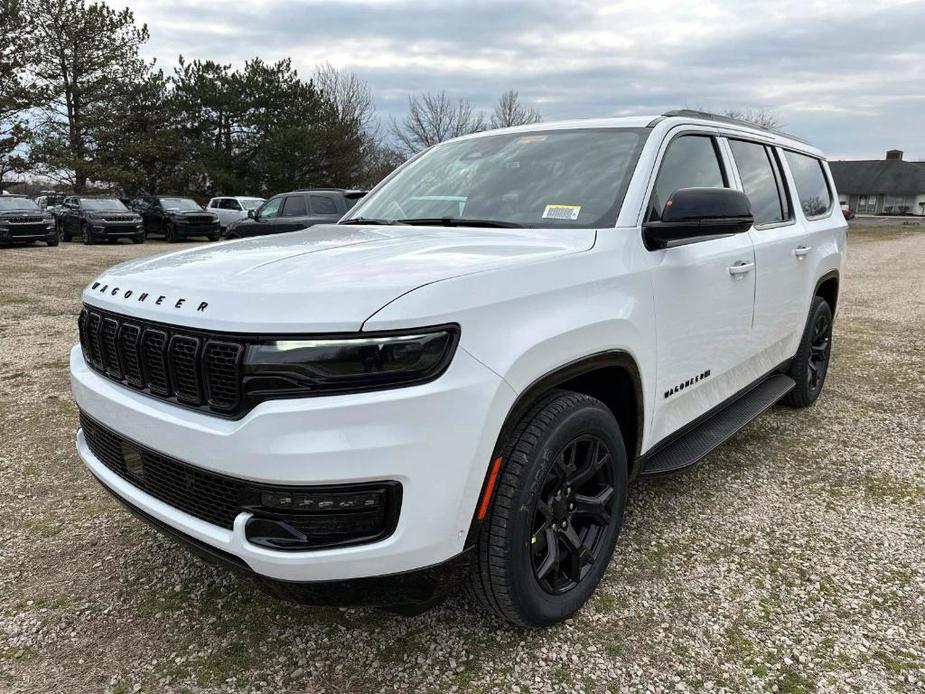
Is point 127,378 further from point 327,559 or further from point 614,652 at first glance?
point 614,652

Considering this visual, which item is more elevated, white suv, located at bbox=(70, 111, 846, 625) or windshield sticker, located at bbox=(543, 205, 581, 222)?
windshield sticker, located at bbox=(543, 205, 581, 222)

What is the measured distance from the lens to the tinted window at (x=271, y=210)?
15.0 metres

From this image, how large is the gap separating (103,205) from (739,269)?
80.3ft

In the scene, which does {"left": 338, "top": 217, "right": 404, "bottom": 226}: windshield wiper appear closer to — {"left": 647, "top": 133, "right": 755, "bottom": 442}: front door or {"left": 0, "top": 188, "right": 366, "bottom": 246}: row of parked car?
{"left": 647, "top": 133, "right": 755, "bottom": 442}: front door

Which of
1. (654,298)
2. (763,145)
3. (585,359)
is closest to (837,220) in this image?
(763,145)

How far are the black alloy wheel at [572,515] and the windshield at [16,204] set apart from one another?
23186 mm

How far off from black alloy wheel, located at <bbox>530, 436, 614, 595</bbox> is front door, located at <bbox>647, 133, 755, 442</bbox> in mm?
462

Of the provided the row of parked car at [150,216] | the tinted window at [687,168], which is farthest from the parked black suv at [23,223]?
the tinted window at [687,168]

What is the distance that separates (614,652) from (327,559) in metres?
1.16

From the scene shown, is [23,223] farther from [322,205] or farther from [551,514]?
[551,514]

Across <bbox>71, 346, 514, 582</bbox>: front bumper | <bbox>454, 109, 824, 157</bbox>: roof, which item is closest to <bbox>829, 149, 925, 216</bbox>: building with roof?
<bbox>454, 109, 824, 157</bbox>: roof

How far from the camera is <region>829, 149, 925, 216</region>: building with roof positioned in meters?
68.1

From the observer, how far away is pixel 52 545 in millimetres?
3139

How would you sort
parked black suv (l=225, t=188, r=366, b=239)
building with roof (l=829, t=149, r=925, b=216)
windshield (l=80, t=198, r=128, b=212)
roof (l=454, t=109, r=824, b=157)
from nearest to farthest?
1. roof (l=454, t=109, r=824, b=157)
2. parked black suv (l=225, t=188, r=366, b=239)
3. windshield (l=80, t=198, r=128, b=212)
4. building with roof (l=829, t=149, r=925, b=216)
